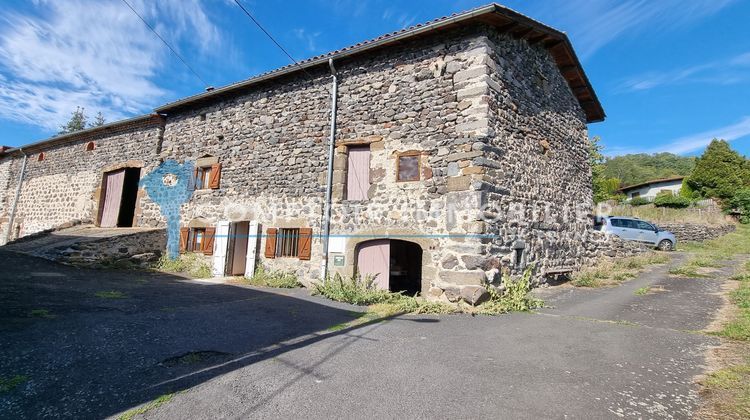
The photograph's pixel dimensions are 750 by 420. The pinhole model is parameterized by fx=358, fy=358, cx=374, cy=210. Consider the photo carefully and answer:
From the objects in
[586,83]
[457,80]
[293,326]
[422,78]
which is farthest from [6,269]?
[586,83]

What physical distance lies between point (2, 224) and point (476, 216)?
22.1 meters

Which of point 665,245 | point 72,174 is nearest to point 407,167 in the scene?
point 665,245

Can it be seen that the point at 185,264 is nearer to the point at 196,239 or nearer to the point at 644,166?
the point at 196,239

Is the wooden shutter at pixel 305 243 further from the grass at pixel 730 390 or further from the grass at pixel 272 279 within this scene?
the grass at pixel 730 390

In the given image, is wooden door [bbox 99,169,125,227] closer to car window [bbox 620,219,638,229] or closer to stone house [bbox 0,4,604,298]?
stone house [bbox 0,4,604,298]

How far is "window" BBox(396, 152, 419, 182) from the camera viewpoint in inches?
298

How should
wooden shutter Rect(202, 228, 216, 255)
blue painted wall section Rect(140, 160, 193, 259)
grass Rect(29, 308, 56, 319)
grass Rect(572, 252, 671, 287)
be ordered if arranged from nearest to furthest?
grass Rect(29, 308, 56, 319), grass Rect(572, 252, 671, 287), wooden shutter Rect(202, 228, 216, 255), blue painted wall section Rect(140, 160, 193, 259)

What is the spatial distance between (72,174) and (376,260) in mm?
14106

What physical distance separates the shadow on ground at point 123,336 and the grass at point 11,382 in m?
0.04

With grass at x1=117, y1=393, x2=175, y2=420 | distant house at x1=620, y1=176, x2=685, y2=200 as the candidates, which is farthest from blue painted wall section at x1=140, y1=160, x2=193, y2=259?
distant house at x1=620, y1=176, x2=685, y2=200

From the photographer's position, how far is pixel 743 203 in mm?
21125

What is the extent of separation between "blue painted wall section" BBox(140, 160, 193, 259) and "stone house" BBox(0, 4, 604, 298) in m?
0.20

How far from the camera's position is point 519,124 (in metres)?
7.97

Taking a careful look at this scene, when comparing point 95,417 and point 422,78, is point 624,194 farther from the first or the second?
point 95,417
